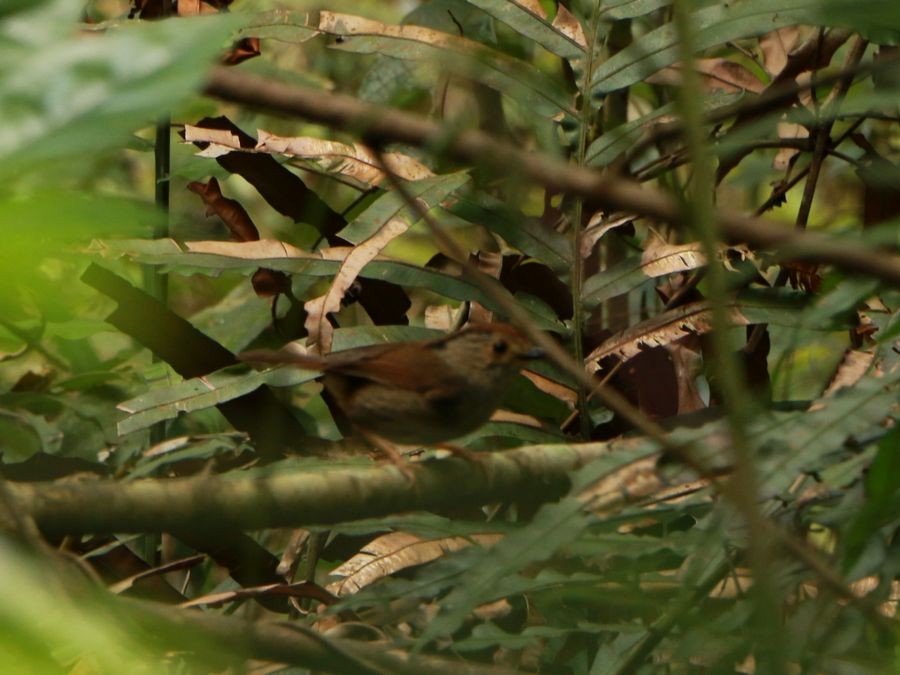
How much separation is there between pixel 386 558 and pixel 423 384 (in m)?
0.46

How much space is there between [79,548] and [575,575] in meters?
1.41

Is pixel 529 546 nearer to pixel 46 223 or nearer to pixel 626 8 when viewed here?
pixel 46 223

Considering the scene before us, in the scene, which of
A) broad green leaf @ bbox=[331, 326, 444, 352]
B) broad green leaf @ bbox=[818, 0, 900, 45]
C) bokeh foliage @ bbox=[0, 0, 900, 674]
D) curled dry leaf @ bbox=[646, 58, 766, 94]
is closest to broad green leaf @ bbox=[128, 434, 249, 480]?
bokeh foliage @ bbox=[0, 0, 900, 674]

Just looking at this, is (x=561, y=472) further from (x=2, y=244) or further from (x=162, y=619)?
(x=2, y=244)

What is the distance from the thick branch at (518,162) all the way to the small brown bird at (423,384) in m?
1.75

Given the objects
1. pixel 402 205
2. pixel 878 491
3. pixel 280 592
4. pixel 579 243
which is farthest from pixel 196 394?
pixel 878 491

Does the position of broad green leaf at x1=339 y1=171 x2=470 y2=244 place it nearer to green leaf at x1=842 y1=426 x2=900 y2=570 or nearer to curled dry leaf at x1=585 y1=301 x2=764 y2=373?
curled dry leaf at x1=585 y1=301 x2=764 y2=373

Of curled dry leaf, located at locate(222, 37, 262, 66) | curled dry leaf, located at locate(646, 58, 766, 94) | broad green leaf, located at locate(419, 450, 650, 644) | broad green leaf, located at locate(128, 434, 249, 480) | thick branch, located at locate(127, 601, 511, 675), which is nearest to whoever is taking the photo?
broad green leaf, located at locate(419, 450, 650, 644)

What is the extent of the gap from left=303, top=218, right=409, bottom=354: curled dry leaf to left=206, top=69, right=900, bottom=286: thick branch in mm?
1841

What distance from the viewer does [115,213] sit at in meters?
0.73

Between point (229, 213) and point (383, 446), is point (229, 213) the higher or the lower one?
the higher one

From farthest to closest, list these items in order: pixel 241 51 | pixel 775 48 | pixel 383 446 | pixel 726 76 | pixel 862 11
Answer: pixel 775 48 → pixel 726 76 → pixel 241 51 → pixel 383 446 → pixel 862 11

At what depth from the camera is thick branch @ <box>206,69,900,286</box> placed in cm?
111

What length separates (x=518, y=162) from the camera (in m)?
1.15
